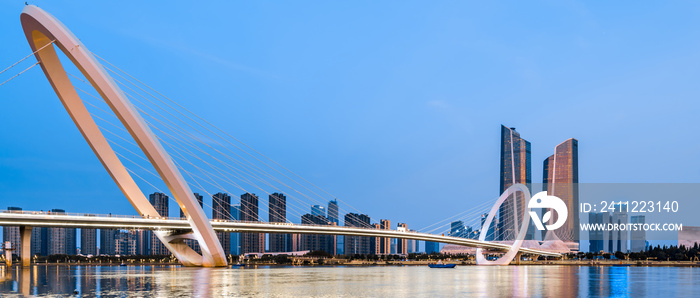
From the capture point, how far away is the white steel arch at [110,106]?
128 ft

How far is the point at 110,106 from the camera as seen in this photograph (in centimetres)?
4022

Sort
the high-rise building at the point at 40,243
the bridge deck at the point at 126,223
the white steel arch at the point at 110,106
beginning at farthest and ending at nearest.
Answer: the high-rise building at the point at 40,243 < the bridge deck at the point at 126,223 < the white steel arch at the point at 110,106

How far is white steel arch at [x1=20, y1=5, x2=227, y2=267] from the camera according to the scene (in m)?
38.9

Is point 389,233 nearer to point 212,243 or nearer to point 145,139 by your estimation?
point 212,243

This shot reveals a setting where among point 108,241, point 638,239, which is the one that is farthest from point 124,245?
point 638,239

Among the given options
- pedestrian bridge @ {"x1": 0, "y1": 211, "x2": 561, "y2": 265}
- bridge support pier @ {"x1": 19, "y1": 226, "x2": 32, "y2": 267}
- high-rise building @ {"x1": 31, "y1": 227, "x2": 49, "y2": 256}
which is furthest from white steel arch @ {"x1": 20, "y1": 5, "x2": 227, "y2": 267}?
high-rise building @ {"x1": 31, "y1": 227, "x2": 49, "y2": 256}

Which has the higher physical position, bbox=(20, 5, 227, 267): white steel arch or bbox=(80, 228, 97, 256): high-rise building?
bbox=(20, 5, 227, 267): white steel arch

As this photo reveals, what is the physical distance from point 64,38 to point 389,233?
1339 inches

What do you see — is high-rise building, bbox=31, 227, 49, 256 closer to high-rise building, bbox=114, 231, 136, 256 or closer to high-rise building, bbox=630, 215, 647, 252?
high-rise building, bbox=114, 231, 136, 256

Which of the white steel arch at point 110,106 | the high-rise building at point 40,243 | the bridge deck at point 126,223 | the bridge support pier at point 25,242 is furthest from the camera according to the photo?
the high-rise building at point 40,243

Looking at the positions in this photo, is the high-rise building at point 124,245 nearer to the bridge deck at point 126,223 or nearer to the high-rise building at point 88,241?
the high-rise building at point 88,241

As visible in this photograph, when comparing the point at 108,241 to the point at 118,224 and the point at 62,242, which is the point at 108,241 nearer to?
the point at 62,242

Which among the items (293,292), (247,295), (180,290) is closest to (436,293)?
(293,292)

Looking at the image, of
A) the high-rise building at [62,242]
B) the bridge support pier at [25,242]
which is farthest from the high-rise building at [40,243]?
the bridge support pier at [25,242]
